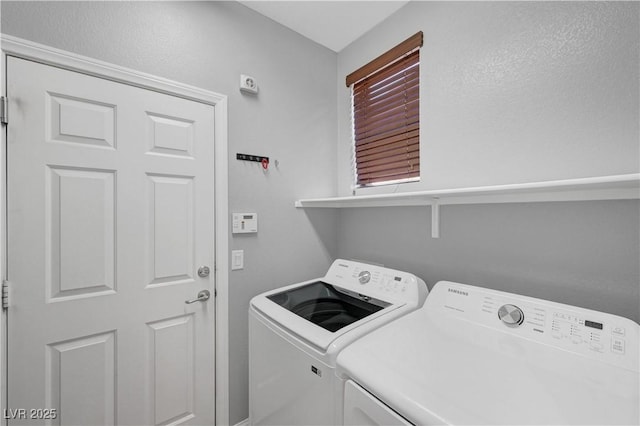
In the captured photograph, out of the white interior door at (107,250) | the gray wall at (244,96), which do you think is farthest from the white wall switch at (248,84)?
the white interior door at (107,250)

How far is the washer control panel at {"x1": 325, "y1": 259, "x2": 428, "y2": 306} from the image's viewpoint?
1370 mm

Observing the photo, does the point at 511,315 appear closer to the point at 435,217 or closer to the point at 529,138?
the point at 435,217

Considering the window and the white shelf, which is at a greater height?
the window

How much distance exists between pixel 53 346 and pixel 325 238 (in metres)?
1.60

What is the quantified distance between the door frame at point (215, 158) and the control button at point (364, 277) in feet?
2.71

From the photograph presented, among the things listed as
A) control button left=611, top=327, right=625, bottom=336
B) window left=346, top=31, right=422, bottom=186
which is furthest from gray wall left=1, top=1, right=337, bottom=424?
control button left=611, top=327, right=625, bottom=336

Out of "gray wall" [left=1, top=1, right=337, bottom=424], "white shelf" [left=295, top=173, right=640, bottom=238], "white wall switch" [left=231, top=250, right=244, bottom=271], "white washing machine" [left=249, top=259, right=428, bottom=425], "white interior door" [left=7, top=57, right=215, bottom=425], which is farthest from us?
"white wall switch" [left=231, top=250, right=244, bottom=271]

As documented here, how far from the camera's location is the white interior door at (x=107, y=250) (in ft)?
3.58

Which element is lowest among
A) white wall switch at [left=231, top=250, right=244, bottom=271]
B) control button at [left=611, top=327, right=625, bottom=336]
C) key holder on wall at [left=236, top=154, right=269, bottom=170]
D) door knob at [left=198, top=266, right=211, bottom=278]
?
control button at [left=611, top=327, right=625, bottom=336]

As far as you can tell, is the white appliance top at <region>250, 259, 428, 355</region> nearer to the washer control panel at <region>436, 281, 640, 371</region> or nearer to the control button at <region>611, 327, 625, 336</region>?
the washer control panel at <region>436, 281, 640, 371</region>

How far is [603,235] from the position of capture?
103cm

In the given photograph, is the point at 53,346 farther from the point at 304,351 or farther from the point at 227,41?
the point at 227,41

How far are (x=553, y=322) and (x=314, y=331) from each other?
2.98 feet

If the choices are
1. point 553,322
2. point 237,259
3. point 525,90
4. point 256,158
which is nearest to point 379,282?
point 553,322
